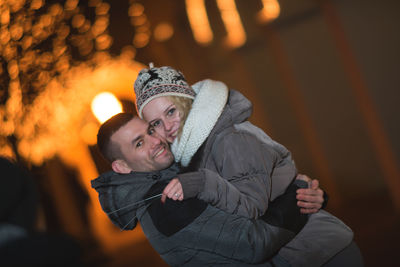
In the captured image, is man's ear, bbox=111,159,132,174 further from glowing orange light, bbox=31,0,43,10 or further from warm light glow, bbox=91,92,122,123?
glowing orange light, bbox=31,0,43,10

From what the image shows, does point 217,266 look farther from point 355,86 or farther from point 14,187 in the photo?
point 355,86

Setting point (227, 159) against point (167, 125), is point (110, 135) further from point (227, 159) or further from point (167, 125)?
point (227, 159)

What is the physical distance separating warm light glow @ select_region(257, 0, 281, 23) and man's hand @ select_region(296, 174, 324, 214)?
493 cm

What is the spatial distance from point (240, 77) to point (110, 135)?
5318 mm

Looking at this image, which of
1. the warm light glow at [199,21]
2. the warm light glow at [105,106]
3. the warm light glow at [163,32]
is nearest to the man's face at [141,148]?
the warm light glow at [105,106]

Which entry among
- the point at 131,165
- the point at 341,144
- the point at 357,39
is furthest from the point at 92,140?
the point at 131,165

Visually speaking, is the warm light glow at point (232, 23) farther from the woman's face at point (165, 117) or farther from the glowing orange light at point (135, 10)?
the woman's face at point (165, 117)

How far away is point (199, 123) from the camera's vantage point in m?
1.58

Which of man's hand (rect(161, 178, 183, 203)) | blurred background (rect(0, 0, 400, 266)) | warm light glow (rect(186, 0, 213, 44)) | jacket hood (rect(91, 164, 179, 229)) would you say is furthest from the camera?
warm light glow (rect(186, 0, 213, 44))

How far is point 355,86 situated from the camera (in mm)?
5262

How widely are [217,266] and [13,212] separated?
2.90ft

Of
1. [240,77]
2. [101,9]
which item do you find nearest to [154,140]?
[101,9]

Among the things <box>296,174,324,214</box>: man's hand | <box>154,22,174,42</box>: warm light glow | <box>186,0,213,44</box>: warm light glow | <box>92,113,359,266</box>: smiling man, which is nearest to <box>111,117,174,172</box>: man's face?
<box>92,113,359,266</box>: smiling man

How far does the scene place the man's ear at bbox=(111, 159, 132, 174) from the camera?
1.63 m
